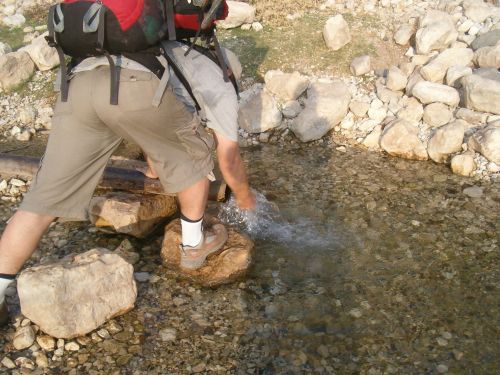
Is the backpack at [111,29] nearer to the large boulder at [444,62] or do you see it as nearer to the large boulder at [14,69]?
the large boulder at [444,62]

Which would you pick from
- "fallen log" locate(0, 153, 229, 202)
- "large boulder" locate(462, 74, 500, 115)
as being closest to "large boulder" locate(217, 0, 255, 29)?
"large boulder" locate(462, 74, 500, 115)

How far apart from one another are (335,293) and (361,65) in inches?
154

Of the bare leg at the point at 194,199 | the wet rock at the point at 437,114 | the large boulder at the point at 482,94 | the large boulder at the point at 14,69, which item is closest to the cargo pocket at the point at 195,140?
the bare leg at the point at 194,199

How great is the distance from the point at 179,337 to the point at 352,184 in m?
2.74

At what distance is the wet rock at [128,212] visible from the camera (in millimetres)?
4426

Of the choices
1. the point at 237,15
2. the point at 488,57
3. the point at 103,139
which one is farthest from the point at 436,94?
the point at 103,139

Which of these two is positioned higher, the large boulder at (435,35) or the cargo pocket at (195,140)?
the cargo pocket at (195,140)

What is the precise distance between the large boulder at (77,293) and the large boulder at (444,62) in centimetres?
465

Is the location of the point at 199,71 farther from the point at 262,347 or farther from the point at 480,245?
the point at 480,245

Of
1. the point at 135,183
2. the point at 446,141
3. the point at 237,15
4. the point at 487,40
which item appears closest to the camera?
the point at 135,183

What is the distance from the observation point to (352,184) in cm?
555

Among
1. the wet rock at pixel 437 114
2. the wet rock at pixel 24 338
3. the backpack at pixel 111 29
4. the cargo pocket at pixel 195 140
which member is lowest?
the wet rock at pixel 437 114

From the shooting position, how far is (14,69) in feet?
24.2

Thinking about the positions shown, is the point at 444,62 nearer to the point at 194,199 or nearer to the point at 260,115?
the point at 260,115
